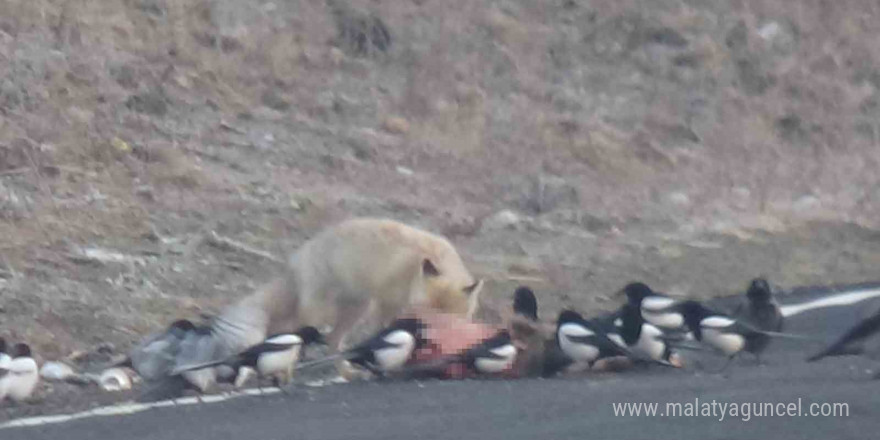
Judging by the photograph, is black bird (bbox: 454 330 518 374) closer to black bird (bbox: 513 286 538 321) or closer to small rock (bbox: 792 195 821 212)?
black bird (bbox: 513 286 538 321)

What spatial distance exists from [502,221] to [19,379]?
29.8ft

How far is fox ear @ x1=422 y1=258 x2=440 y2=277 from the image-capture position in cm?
1095

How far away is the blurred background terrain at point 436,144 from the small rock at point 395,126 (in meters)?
0.11

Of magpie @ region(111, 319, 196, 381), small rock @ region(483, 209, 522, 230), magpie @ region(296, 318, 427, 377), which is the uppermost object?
small rock @ region(483, 209, 522, 230)

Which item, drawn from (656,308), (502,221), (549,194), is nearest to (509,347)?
(656,308)

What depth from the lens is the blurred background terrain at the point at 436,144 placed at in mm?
14547

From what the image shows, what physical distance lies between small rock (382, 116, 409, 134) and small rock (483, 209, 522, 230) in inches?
102

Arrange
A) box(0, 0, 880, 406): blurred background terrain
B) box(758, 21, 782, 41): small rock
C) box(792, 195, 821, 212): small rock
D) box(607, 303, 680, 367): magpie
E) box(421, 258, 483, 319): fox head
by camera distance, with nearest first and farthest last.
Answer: box(607, 303, 680, 367): magpie < box(421, 258, 483, 319): fox head < box(0, 0, 880, 406): blurred background terrain < box(792, 195, 821, 212): small rock < box(758, 21, 782, 41): small rock

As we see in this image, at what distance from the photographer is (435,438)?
736cm

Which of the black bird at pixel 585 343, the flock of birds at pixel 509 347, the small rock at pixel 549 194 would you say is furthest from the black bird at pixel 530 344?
the small rock at pixel 549 194

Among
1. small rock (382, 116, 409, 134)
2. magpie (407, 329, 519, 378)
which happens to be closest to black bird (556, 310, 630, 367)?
magpie (407, 329, 519, 378)

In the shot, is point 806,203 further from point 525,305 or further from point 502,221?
point 525,305

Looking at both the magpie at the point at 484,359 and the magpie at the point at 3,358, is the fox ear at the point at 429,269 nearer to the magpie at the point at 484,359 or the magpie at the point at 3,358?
the magpie at the point at 484,359

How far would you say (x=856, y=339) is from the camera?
8.91m
